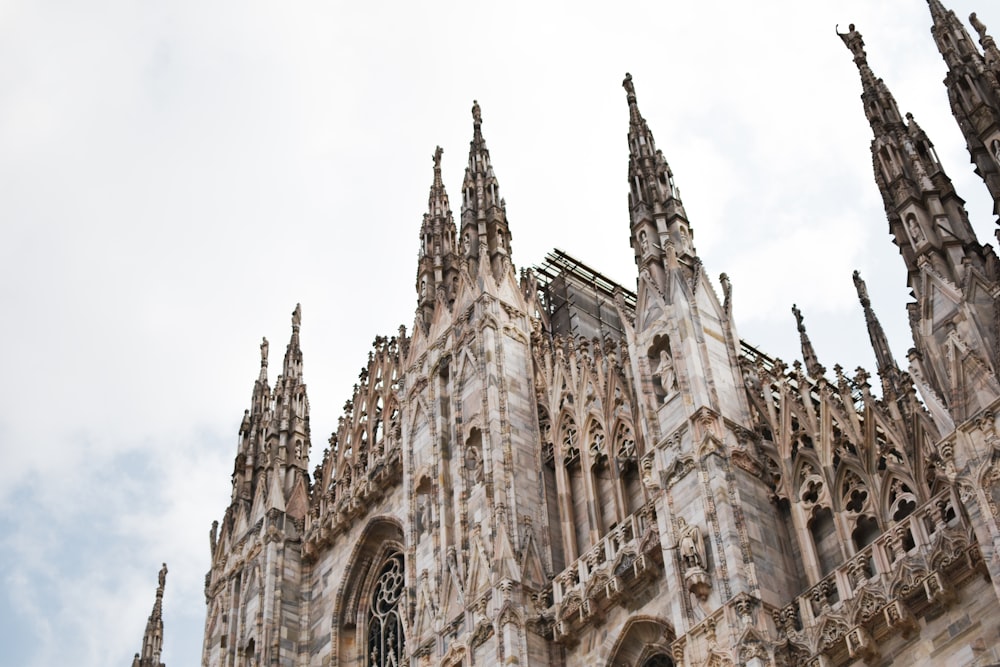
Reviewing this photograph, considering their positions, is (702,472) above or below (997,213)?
below

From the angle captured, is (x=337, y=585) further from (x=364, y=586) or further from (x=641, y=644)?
(x=641, y=644)

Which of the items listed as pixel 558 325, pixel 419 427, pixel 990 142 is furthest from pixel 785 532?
pixel 558 325

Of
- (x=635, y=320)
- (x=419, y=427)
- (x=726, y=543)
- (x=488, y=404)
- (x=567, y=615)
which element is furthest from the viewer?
(x=419, y=427)

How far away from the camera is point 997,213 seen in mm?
17344

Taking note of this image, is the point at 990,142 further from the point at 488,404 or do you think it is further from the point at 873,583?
the point at 488,404

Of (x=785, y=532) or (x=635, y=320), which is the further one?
(x=635, y=320)

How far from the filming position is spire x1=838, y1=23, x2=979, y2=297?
17250 millimetres

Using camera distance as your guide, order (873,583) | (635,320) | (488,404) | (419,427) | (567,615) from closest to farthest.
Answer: (873,583), (567,615), (635,320), (488,404), (419,427)

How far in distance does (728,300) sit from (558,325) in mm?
9172

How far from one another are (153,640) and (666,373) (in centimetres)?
1750

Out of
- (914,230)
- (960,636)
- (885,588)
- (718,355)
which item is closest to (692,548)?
(885,588)

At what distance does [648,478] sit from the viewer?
1986cm

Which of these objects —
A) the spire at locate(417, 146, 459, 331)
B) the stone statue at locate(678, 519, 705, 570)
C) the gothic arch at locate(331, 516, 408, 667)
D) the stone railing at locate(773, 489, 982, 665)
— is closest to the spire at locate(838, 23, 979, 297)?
the stone railing at locate(773, 489, 982, 665)

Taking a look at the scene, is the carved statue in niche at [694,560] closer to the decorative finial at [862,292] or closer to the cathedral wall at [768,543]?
the cathedral wall at [768,543]
